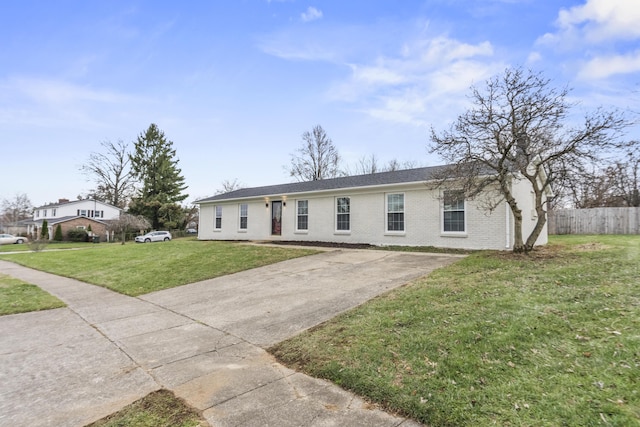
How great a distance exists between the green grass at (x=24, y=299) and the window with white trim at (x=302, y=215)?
35.2ft

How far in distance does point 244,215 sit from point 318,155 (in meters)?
19.4

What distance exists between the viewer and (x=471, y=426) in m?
2.19

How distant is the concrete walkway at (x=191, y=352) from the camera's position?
2639 millimetres

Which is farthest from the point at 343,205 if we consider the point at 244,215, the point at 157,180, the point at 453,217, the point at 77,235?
the point at 77,235

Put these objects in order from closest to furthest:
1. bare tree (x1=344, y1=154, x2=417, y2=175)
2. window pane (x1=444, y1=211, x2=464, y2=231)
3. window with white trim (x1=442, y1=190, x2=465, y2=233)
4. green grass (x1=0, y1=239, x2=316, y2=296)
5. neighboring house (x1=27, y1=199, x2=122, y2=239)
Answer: green grass (x1=0, y1=239, x2=316, y2=296)
window with white trim (x1=442, y1=190, x2=465, y2=233)
window pane (x1=444, y1=211, x2=464, y2=231)
bare tree (x1=344, y1=154, x2=417, y2=175)
neighboring house (x1=27, y1=199, x2=122, y2=239)

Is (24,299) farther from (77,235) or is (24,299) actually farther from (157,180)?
(77,235)

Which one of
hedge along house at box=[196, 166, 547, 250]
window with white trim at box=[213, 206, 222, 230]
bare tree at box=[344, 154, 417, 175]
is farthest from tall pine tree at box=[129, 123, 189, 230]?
hedge along house at box=[196, 166, 547, 250]

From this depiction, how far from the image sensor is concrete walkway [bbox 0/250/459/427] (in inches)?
104

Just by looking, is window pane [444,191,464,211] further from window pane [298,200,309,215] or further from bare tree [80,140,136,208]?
bare tree [80,140,136,208]

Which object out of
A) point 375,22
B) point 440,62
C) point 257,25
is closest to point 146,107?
point 257,25

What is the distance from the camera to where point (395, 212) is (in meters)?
13.6

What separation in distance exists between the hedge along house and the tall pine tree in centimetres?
2263

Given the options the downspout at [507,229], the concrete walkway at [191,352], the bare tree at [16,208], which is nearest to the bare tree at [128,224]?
the concrete walkway at [191,352]

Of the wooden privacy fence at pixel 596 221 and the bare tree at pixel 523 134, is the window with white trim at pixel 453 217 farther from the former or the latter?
the wooden privacy fence at pixel 596 221
